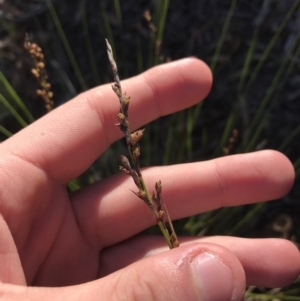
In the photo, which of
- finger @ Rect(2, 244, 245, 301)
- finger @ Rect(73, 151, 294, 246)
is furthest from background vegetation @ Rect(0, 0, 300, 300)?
finger @ Rect(2, 244, 245, 301)

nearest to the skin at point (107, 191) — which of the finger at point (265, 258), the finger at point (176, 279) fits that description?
the finger at point (265, 258)

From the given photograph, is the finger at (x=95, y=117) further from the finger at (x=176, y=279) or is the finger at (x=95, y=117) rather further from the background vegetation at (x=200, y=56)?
the finger at (x=176, y=279)

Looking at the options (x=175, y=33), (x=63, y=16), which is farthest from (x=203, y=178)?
(x=63, y=16)

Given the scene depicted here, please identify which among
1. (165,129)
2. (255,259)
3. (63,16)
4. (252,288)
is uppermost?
(63,16)

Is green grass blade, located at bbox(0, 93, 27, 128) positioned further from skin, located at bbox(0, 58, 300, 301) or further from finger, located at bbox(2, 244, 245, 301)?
finger, located at bbox(2, 244, 245, 301)

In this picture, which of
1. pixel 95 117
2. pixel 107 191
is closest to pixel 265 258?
pixel 107 191

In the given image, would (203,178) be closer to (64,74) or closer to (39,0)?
(64,74)

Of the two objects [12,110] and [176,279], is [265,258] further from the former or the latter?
[12,110]
